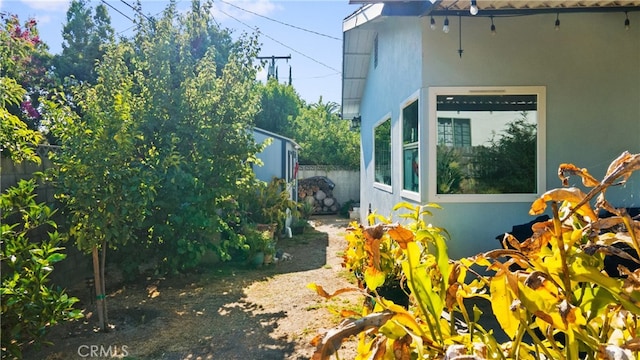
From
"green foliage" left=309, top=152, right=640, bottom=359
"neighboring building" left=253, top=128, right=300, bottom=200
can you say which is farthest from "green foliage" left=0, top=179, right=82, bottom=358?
"neighboring building" left=253, top=128, right=300, bottom=200

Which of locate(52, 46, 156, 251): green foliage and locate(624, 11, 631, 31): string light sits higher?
locate(624, 11, 631, 31): string light

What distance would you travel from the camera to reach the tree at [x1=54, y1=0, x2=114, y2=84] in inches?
482

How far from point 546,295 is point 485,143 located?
13.1ft

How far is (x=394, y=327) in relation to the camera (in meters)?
0.89

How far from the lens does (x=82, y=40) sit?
12898 mm

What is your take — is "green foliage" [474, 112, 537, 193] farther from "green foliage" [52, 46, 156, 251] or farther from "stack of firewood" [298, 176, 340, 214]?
"stack of firewood" [298, 176, 340, 214]

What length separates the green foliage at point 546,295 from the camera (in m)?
0.76

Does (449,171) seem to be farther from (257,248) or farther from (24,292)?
(24,292)

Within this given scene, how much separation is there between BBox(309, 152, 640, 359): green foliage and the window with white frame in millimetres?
3776

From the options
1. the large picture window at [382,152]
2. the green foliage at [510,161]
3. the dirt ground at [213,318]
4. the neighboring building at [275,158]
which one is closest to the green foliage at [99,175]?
the dirt ground at [213,318]

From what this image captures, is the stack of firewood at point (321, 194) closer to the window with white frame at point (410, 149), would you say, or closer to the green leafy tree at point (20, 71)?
the green leafy tree at point (20, 71)

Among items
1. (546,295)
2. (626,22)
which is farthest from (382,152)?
(546,295)

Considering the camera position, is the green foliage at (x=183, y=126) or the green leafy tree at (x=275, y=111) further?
the green leafy tree at (x=275, y=111)

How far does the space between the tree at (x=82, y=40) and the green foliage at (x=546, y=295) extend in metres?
13.6
